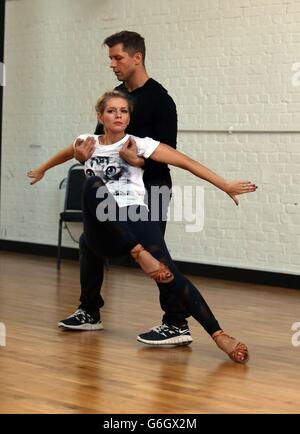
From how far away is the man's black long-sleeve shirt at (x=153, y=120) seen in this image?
15.3 ft

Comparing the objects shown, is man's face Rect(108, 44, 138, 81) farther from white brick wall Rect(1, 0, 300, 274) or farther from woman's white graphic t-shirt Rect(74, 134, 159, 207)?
white brick wall Rect(1, 0, 300, 274)

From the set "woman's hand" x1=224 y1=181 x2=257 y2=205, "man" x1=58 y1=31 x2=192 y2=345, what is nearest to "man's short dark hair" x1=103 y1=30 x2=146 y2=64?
"man" x1=58 y1=31 x2=192 y2=345

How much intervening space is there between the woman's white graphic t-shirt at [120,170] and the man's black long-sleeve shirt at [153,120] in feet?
0.40

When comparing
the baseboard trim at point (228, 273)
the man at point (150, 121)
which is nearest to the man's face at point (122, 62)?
the man at point (150, 121)

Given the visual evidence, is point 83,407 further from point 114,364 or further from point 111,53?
point 111,53

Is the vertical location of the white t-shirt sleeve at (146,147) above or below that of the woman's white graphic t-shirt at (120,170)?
above

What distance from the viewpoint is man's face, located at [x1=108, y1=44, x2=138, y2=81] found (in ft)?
15.4

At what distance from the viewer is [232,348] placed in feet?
14.3

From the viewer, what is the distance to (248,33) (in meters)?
7.96

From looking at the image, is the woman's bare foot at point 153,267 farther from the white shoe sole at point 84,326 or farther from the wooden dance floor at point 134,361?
the white shoe sole at point 84,326

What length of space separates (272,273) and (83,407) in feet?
15.3

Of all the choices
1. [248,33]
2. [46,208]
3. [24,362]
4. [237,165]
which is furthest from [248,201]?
[24,362]

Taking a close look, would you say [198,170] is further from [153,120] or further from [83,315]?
[83,315]

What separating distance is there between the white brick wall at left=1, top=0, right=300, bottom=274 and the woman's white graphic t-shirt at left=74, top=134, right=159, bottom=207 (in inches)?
134
